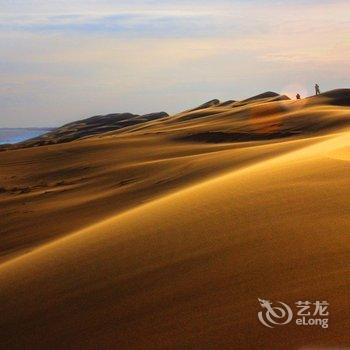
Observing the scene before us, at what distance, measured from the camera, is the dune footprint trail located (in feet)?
7.24

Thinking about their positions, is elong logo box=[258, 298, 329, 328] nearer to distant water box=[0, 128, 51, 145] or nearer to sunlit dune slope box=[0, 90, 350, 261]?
sunlit dune slope box=[0, 90, 350, 261]

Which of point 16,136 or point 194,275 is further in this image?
point 16,136

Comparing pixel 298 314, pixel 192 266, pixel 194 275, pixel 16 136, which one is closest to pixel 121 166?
pixel 192 266

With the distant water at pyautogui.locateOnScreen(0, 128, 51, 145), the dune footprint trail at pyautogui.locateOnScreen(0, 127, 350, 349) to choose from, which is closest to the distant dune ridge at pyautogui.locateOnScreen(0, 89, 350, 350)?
the dune footprint trail at pyautogui.locateOnScreen(0, 127, 350, 349)

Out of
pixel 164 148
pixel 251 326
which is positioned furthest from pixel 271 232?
pixel 164 148

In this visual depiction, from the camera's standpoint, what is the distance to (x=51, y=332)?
246 centimetres

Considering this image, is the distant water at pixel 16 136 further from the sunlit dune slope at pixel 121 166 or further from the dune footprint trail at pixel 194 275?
the dune footprint trail at pixel 194 275

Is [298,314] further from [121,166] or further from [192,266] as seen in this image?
[121,166]

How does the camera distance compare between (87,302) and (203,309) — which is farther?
(87,302)

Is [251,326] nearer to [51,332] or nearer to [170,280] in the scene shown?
[170,280]

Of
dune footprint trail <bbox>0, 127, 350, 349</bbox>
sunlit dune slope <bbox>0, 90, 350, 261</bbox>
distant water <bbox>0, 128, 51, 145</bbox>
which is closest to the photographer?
dune footprint trail <bbox>0, 127, 350, 349</bbox>

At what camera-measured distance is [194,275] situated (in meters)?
A: 2.74

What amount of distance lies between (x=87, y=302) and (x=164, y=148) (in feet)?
33.3

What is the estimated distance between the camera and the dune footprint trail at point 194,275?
2.21 m
